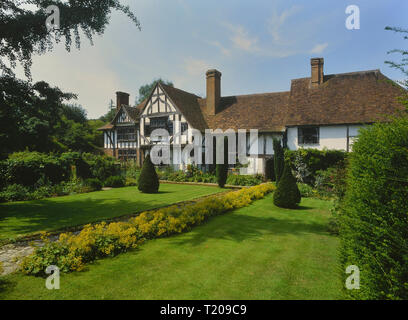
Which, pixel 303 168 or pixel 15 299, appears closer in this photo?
pixel 15 299

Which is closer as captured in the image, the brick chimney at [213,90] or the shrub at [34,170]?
the shrub at [34,170]

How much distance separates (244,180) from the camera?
1756 centimetres

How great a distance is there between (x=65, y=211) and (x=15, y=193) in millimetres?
4821

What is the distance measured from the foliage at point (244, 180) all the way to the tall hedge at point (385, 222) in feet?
47.3

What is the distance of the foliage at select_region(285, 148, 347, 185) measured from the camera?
1605 cm

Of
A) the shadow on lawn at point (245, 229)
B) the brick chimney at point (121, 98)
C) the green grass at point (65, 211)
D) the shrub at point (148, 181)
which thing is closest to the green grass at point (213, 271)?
the shadow on lawn at point (245, 229)

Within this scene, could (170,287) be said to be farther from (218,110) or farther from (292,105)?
(218,110)

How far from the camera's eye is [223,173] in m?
16.3

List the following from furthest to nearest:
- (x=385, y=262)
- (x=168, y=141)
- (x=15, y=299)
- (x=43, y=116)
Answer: (x=168, y=141), (x=43, y=116), (x=15, y=299), (x=385, y=262)

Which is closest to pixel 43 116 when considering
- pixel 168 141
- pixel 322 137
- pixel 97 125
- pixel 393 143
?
pixel 393 143

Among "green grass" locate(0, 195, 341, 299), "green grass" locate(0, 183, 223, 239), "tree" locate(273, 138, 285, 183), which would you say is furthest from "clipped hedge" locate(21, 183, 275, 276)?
"tree" locate(273, 138, 285, 183)

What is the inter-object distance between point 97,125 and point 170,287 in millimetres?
45648

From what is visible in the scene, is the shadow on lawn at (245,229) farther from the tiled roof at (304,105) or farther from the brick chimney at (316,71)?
the brick chimney at (316,71)

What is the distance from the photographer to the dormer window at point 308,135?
18.3 m
